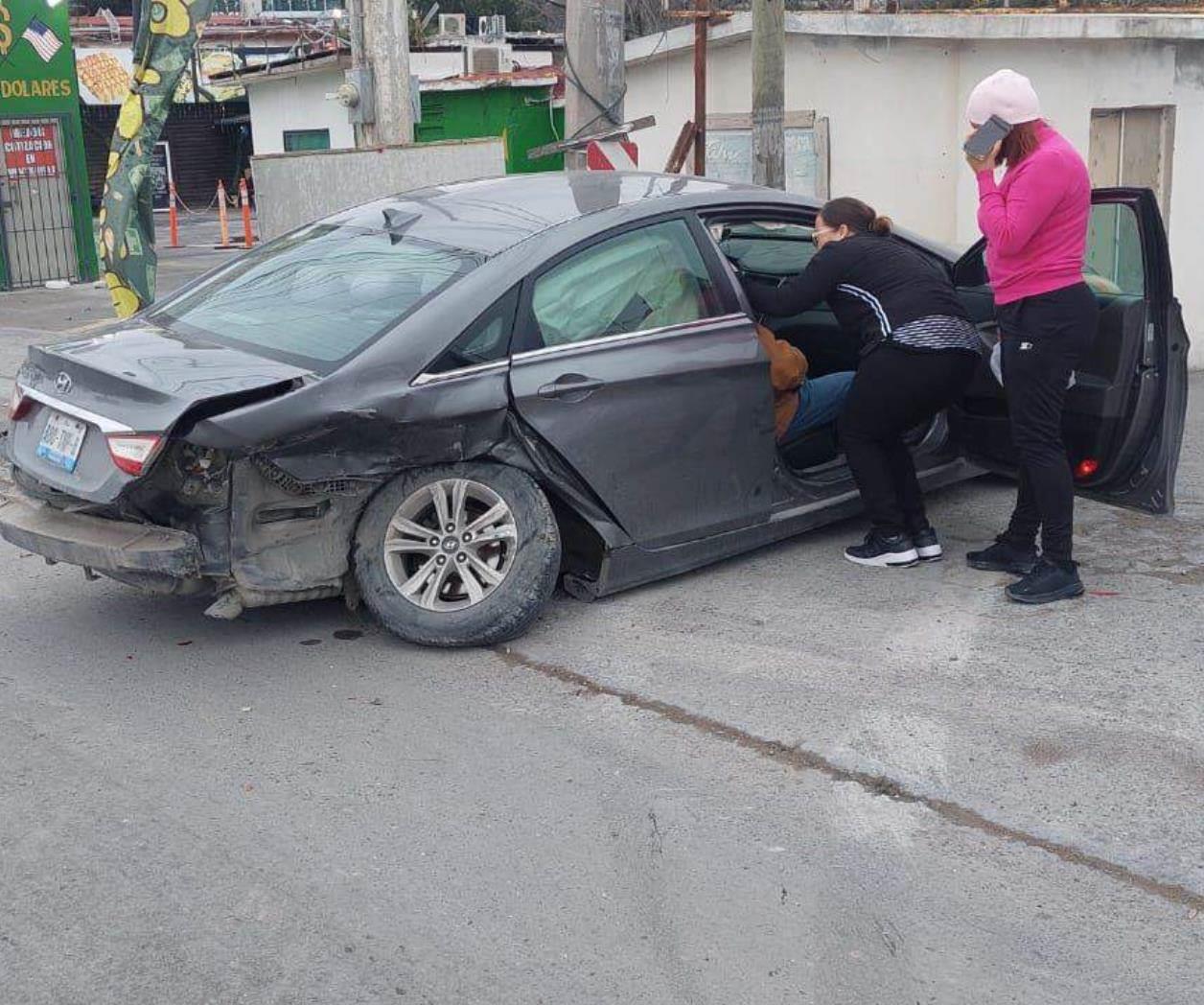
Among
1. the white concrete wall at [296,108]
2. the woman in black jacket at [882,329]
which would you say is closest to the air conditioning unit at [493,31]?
the white concrete wall at [296,108]

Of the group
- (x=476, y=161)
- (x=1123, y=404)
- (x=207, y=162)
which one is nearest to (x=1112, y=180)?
(x=476, y=161)

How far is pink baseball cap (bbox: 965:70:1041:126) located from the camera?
518 centimetres

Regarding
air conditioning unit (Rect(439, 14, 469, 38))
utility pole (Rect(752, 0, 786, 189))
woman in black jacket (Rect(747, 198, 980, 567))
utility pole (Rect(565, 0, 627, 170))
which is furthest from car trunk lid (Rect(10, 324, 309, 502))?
air conditioning unit (Rect(439, 14, 469, 38))

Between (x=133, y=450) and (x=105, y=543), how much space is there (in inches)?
14.8

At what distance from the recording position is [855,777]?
13.7 ft

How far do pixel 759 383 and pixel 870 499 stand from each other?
67 cm

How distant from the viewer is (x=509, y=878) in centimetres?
365

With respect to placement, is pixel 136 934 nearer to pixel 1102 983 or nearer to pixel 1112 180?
pixel 1102 983

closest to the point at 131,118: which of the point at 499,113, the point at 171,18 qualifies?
the point at 171,18

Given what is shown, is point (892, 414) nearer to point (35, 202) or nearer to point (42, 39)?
point (35, 202)

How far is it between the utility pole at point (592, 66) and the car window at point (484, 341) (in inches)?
133

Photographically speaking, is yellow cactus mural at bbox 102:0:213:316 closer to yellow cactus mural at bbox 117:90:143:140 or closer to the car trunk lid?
yellow cactus mural at bbox 117:90:143:140

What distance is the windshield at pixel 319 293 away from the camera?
16.7 ft

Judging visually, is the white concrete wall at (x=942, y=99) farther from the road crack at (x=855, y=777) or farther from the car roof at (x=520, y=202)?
the road crack at (x=855, y=777)
